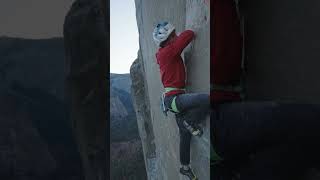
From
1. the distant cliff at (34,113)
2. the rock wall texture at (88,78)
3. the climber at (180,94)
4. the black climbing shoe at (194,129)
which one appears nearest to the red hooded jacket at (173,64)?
the climber at (180,94)

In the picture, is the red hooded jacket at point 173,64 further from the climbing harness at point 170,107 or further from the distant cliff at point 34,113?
the distant cliff at point 34,113

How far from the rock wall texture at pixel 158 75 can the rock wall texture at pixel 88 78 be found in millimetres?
142

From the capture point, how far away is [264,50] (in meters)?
1.68

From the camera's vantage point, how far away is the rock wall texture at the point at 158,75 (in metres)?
1.58

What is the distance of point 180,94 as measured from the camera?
5.19 feet

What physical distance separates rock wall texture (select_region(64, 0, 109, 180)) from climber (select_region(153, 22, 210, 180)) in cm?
23

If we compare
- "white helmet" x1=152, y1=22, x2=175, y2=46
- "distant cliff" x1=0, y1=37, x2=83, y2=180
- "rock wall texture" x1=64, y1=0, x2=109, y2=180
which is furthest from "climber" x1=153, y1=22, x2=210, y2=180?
"distant cliff" x1=0, y1=37, x2=83, y2=180

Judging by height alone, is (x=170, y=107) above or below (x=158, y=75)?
below

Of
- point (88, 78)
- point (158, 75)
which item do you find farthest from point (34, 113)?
point (158, 75)

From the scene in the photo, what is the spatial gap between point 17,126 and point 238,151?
0.77 meters

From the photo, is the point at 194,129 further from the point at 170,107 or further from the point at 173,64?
Answer: the point at 173,64

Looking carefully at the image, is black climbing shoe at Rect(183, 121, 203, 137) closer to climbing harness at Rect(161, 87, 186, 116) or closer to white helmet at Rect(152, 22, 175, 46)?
climbing harness at Rect(161, 87, 186, 116)

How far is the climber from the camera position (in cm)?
157

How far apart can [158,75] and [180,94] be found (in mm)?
114
